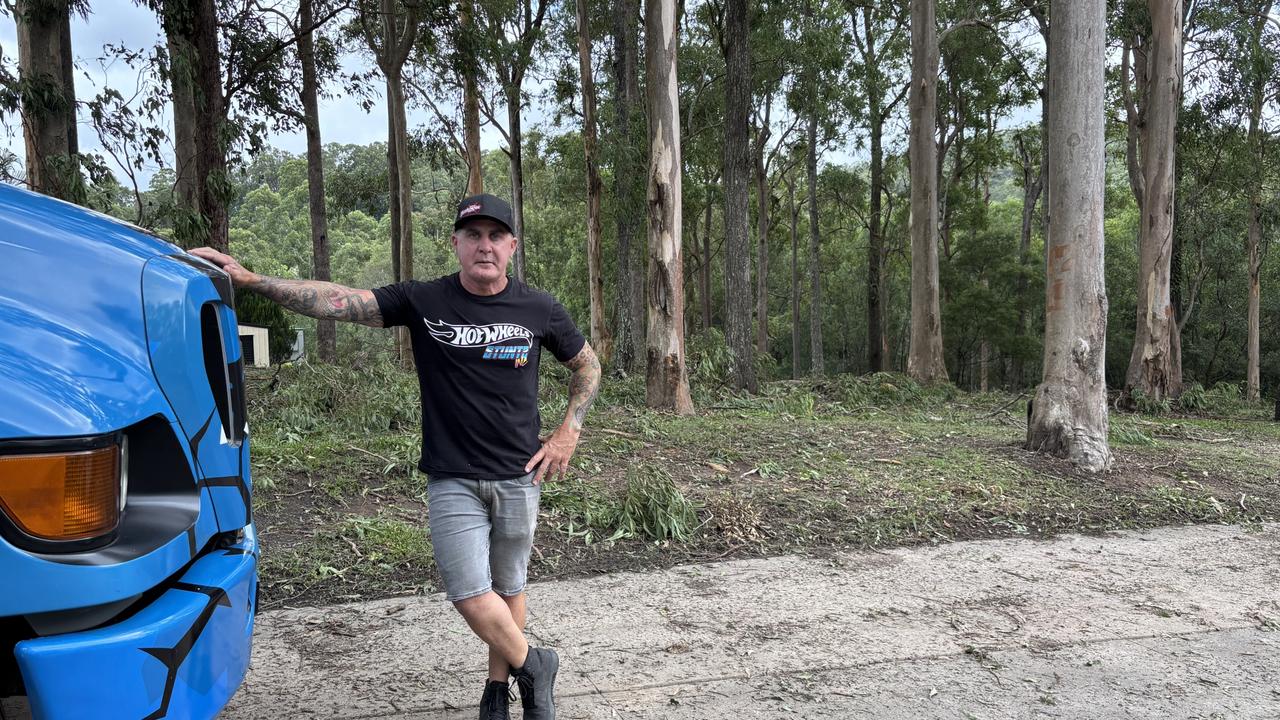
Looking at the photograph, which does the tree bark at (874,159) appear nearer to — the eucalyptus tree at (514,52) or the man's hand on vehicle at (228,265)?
the eucalyptus tree at (514,52)

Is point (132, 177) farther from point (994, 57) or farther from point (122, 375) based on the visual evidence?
point (994, 57)

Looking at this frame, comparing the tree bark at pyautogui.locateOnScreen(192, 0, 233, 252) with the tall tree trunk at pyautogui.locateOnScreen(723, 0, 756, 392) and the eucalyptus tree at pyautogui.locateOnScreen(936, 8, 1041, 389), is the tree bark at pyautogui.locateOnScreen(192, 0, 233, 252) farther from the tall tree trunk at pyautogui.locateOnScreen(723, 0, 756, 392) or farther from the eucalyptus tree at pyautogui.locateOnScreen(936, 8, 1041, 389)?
the eucalyptus tree at pyautogui.locateOnScreen(936, 8, 1041, 389)

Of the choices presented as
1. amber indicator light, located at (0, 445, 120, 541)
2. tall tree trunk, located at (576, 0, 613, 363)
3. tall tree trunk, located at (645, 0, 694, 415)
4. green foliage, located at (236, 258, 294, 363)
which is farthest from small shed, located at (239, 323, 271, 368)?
amber indicator light, located at (0, 445, 120, 541)

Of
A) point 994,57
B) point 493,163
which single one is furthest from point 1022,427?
point 493,163

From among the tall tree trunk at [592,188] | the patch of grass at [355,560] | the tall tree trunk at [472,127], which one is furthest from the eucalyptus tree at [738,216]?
the patch of grass at [355,560]

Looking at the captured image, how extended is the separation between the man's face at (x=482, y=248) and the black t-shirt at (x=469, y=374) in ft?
0.31

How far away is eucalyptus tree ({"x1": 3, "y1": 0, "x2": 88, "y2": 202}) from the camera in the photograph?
9.34 m

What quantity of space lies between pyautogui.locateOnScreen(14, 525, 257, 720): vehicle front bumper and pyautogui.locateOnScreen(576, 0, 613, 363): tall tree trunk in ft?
58.1

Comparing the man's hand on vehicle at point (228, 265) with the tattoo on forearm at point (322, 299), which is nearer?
the man's hand on vehicle at point (228, 265)

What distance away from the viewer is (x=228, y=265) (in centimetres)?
249

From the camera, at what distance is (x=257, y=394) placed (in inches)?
437

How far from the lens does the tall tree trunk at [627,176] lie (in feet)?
61.5

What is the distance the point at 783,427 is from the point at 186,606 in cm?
875

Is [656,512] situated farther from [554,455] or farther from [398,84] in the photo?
[398,84]
